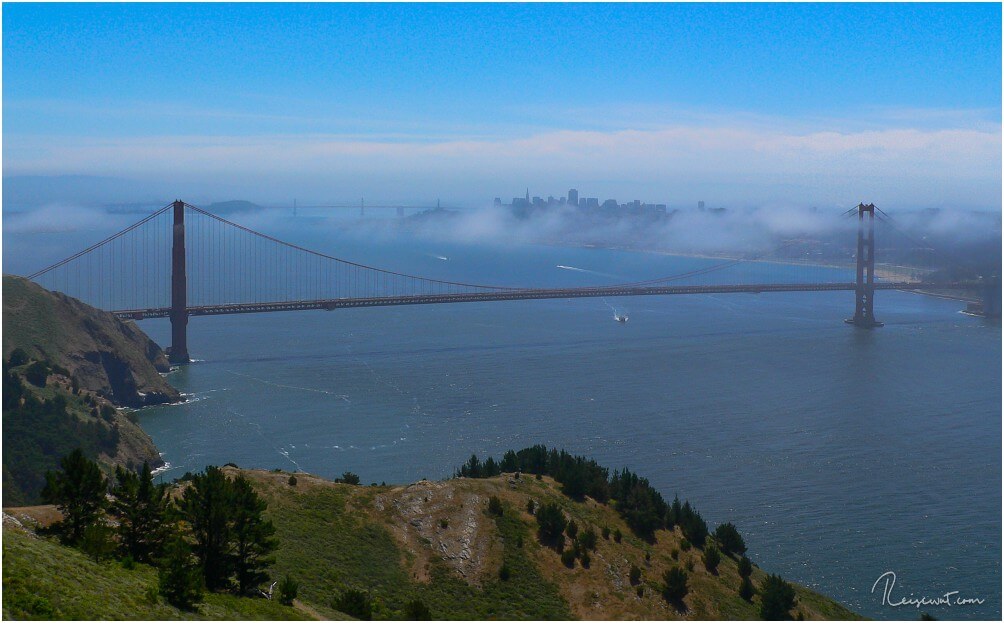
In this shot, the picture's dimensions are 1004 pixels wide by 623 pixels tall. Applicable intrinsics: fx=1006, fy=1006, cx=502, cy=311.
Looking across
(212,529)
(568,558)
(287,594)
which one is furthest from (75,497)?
(568,558)

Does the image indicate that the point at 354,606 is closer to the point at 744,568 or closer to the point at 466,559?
the point at 466,559

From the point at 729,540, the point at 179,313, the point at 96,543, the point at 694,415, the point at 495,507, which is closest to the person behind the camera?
the point at 96,543

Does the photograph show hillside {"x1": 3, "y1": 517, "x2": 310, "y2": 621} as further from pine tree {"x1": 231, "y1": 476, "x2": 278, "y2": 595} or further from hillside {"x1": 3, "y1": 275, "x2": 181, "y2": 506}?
hillside {"x1": 3, "y1": 275, "x2": 181, "y2": 506}

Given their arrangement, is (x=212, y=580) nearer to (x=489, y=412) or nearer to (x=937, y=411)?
(x=489, y=412)

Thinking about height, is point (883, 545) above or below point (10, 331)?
below

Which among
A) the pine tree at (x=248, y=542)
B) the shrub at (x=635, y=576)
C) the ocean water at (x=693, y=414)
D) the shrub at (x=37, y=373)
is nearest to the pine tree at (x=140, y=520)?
the pine tree at (x=248, y=542)

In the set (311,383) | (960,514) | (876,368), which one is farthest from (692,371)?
(960,514)
